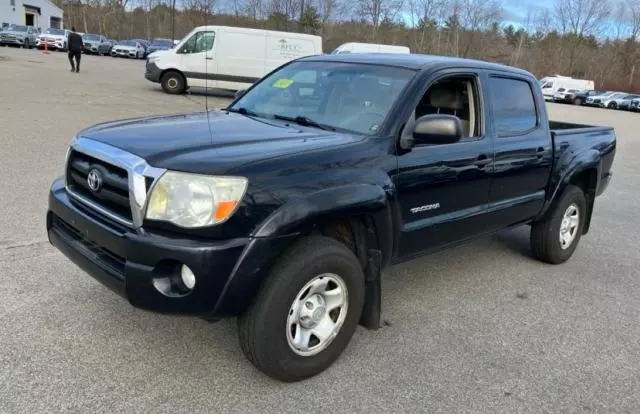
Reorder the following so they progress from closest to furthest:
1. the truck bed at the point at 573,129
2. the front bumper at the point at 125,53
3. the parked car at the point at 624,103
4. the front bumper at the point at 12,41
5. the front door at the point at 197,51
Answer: the truck bed at the point at 573,129, the front door at the point at 197,51, the front bumper at the point at 12,41, the front bumper at the point at 125,53, the parked car at the point at 624,103

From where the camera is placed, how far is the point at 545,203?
514 cm

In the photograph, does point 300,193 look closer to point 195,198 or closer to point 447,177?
point 195,198

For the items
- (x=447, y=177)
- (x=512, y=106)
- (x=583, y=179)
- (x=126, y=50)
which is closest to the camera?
(x=447, y=177)

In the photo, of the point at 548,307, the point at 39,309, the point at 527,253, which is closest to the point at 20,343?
the point at 39,309

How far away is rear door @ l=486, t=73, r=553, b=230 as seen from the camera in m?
4.46

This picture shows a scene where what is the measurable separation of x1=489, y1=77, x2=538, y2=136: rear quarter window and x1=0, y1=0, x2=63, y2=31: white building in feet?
218

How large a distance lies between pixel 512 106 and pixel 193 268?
10.4ft

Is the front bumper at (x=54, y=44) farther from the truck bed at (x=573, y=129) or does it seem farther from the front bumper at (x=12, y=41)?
the truck bed at (x=573, y=129)

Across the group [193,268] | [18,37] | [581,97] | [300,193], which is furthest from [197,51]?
[581,97]

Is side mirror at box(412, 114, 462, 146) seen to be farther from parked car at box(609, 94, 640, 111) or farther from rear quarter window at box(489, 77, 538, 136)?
parked car at box(609, 94, 640, 111)

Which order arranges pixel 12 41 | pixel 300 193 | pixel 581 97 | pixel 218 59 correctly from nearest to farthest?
pixel 300 193, pixel 218 59, pixel 12 41, pixel 581 97

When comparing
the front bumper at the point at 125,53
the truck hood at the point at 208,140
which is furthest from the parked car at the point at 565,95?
the truck hood at the point at 208,140

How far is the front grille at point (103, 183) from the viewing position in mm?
2988

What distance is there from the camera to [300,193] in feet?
9.77
